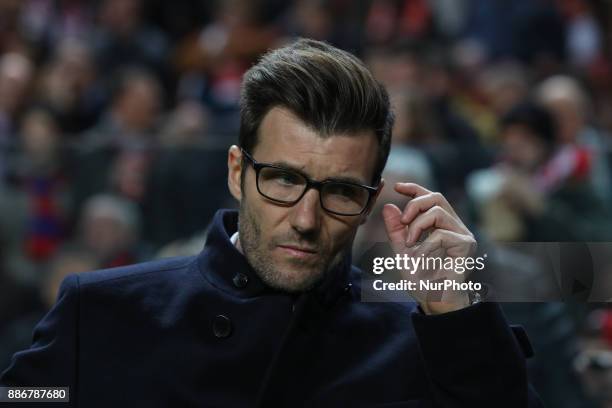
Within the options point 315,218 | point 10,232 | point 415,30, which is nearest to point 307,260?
point 315,218

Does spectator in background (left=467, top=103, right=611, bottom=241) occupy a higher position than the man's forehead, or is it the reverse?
the man's forehead

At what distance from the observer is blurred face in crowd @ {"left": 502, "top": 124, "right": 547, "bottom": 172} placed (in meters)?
6.25

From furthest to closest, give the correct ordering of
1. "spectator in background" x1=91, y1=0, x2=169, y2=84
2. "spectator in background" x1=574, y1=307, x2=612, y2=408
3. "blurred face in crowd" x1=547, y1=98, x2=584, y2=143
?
"spectator in background" x1=91, y1=0, x2=169, y2=84, "blurred face in crowd" x1=547, y1=98, x2=584, y2=143, "spectator in background" x1=574, y1=307, x2=612, y2=408

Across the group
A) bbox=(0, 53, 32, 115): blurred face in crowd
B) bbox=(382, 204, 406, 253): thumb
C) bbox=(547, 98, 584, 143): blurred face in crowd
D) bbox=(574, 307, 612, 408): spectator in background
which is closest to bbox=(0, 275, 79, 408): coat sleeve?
bbox=(382, 204, 406, 253): thumb

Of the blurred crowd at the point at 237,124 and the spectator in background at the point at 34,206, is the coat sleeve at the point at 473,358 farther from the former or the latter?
the spectator in background at the point at 34,206

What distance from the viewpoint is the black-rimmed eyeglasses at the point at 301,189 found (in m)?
2.89

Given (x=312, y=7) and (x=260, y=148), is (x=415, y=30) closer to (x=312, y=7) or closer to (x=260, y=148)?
(x=312, y=7)

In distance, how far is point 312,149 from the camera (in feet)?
9.61

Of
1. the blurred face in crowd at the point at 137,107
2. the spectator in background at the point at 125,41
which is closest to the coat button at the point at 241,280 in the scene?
the blurred face in crowd at the point at 137,107

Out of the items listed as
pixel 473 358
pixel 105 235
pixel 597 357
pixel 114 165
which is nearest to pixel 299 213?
pixel 473 358

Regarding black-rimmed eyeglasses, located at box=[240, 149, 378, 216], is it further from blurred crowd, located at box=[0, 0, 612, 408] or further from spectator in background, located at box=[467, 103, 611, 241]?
spectator in background, located at box=[467, 103, 611, 241]

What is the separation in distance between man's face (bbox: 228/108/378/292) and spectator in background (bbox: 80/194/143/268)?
118 inches

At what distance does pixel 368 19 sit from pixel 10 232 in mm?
4665

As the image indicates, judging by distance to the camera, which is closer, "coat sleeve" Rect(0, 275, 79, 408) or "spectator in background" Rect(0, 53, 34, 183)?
"coat sleeve" Rect(0, 275, 79, 408)
